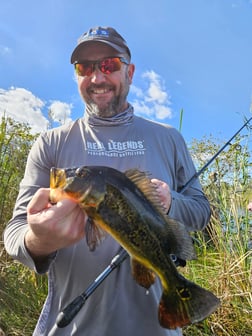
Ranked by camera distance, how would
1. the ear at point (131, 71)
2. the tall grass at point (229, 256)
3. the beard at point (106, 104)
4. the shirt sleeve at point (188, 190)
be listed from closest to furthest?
the shirt sleeve at point (188, 190), the beard at point (106, 104), the ear at point (131, 71), the tall grass at point (229, 256)

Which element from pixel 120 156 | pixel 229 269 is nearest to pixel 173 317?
pixel 120 156

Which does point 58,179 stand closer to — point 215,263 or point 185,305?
point 185,305

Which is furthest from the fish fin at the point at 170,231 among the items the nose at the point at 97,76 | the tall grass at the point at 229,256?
the tall grass at the point at 229,256

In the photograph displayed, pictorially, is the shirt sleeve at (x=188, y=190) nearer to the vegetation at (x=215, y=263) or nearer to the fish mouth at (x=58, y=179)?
the fish mouth at (x=58, y=179)

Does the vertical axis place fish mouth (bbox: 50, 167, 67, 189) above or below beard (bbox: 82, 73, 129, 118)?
below

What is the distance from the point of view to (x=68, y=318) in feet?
→ 5.24

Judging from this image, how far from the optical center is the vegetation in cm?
330

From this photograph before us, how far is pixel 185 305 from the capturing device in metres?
1.39

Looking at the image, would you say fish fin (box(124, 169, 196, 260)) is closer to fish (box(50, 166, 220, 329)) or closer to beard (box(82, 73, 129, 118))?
fish (box(50, 166, 220, 329))

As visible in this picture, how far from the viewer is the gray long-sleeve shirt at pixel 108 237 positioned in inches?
68.9

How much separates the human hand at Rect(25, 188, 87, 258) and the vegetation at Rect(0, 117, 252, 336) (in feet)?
7.49

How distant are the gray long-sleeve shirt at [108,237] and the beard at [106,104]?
0.34ft

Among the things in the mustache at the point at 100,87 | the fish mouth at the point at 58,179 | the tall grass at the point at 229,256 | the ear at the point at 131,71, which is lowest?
the tall grass at the point at 229,256

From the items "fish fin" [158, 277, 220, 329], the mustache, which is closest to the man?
the mustache
